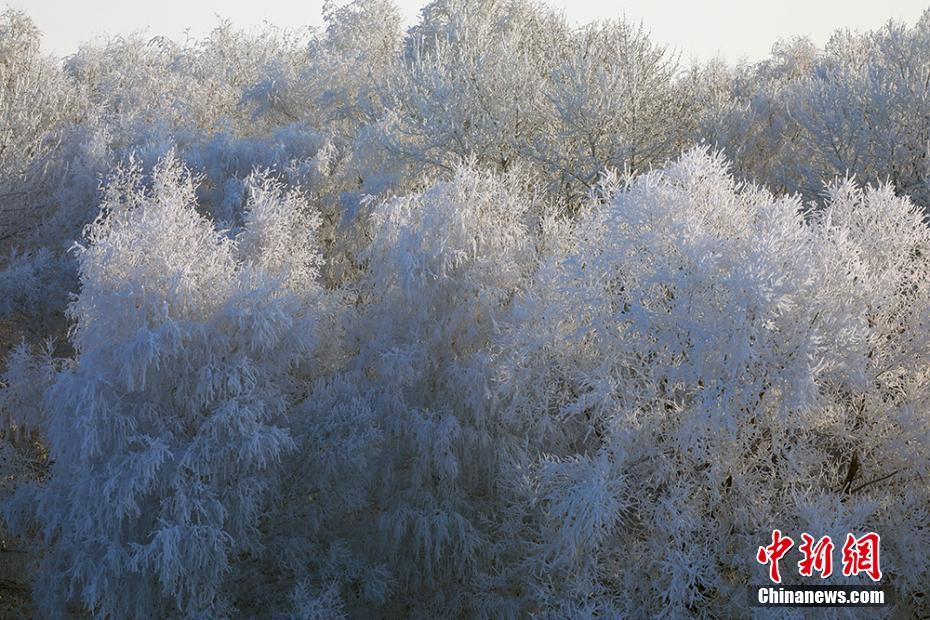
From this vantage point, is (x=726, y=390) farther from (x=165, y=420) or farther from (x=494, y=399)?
(x=165, y=420)

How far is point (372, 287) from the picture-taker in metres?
17.0

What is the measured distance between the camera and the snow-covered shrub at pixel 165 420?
43.0 feet

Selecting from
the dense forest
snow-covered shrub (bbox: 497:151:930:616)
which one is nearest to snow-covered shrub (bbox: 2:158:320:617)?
the dense forest

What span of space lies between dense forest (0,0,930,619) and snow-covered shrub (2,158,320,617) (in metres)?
0.05

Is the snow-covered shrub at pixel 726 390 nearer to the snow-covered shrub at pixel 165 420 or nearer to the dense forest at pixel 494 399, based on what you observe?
the dense forest at pixel 494 399

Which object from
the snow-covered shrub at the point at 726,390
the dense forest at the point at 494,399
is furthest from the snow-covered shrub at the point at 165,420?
the snow-covered shrub at the point at 726,390

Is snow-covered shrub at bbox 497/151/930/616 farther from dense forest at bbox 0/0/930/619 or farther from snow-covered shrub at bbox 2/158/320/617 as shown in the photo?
snow-covered shrub at bbox 2/158/320/617

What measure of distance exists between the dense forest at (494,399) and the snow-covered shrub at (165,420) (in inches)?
2.1

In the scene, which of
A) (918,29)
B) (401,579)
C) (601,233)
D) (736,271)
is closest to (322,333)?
(401,579)

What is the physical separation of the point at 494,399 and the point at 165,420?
5048 millimetres

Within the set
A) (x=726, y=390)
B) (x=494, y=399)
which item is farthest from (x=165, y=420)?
(x=726, y=390)

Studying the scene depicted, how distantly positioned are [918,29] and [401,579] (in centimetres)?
1866

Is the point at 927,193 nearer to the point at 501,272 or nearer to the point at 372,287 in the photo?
the point at 501,272

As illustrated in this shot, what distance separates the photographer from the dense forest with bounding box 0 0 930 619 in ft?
39.3
